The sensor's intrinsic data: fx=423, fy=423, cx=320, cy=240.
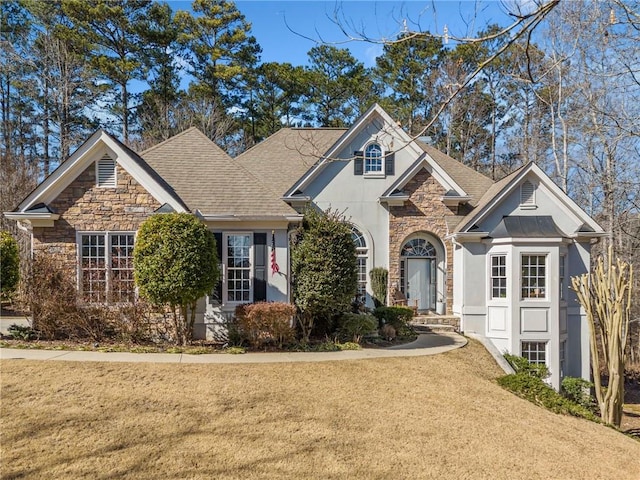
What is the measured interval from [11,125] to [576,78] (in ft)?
109

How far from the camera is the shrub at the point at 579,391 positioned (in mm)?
13359

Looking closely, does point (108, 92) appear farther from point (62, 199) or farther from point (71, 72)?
point (62, 199)

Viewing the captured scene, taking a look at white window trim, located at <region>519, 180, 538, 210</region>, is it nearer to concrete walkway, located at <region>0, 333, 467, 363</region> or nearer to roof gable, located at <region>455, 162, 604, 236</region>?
roof gable, located at <region>455, 162, 604, 236</region>

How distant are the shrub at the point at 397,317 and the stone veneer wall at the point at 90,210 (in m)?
7.70

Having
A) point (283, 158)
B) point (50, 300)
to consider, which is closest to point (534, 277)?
point (283, 158)

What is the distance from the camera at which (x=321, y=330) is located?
1257cm

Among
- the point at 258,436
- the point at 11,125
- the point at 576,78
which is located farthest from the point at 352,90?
the point at 258,436

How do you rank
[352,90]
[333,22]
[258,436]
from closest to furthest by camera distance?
[333,22] → [258,436] → [352,90]

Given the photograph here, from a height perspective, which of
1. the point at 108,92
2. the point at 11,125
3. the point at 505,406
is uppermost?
the point at 108,92

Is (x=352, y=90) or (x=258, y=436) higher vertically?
(x=352, y=90)

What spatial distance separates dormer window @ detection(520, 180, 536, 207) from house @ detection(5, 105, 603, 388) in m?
0.04

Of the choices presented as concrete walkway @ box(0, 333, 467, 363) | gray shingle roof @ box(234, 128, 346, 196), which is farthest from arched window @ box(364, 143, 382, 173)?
concrete walkway @ box(0, 333, 467, 363)

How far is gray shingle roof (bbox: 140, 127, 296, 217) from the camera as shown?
12734 millimetres

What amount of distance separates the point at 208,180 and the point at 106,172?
3.16m
